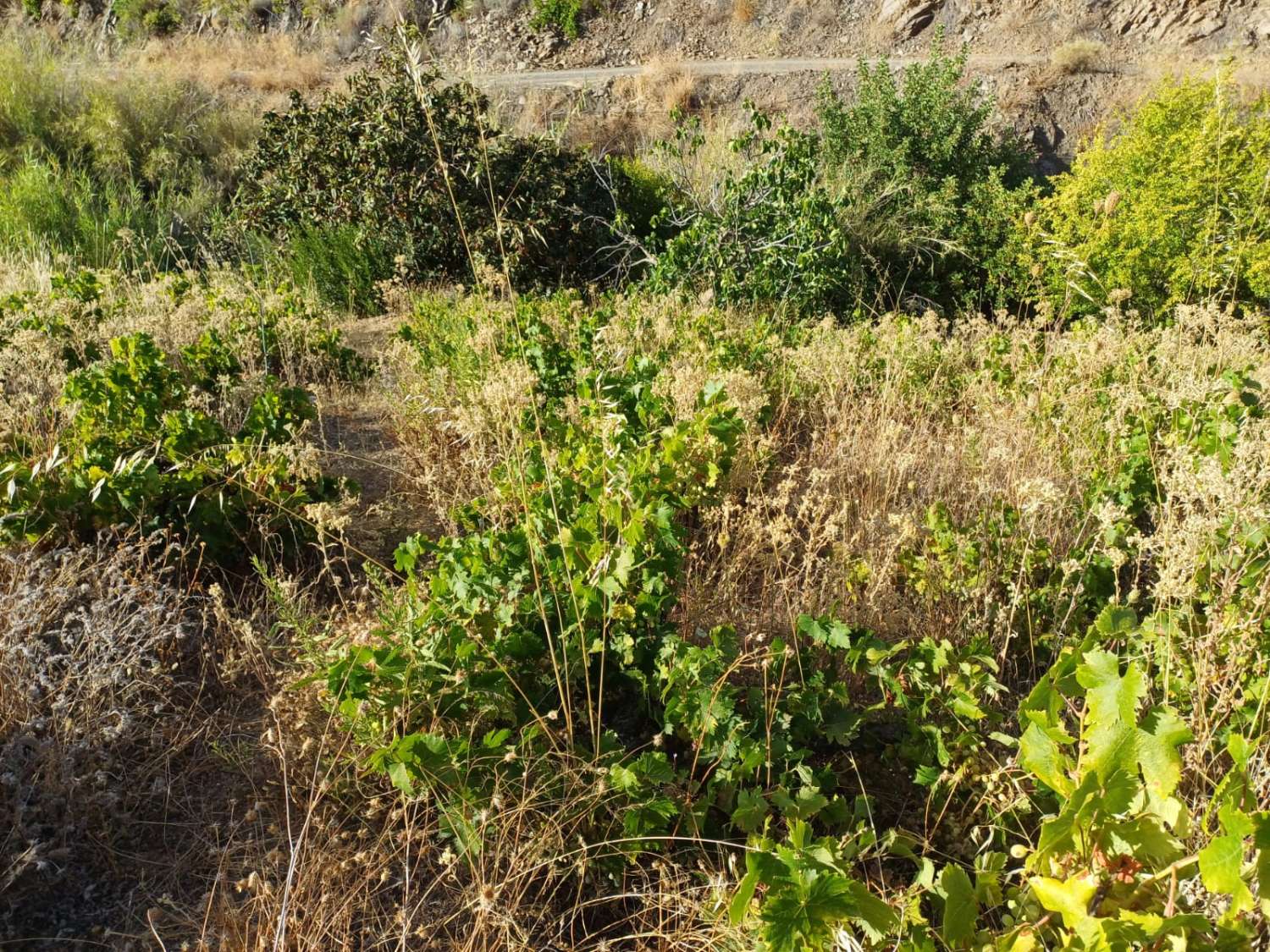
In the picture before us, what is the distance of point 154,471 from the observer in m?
2.78

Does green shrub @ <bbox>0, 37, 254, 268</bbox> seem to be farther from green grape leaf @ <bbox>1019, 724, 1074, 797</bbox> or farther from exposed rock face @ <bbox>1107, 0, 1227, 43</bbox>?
exposed rock face @ <bbox>1107, 0, 1227, 43</bbox>

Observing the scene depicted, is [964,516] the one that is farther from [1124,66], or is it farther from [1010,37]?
[1010,37]

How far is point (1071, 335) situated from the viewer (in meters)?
4.44

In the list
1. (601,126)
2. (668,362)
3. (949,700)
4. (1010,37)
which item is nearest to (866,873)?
(949,700)

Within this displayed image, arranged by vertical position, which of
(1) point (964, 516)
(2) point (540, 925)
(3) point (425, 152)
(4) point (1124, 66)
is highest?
(4) point (1124, 66)

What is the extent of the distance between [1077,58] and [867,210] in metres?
8.51

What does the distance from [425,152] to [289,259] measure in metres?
1.40

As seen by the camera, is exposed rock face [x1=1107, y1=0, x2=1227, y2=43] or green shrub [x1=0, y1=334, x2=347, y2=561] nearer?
green shrub [x1=0, y1=334, x2=347, y2=561]

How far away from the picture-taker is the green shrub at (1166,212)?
21.8 feet

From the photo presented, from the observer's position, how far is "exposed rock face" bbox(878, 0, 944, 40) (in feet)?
53.0

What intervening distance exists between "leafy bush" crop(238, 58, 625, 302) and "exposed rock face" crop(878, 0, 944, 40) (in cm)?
1127

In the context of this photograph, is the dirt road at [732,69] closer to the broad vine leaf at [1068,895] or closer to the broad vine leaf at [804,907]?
the broad vine leaf at [804,907]

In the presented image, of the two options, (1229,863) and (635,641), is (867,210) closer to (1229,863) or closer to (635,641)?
(635,641)

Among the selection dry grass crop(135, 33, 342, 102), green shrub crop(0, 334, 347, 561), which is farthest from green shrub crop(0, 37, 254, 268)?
green shrub crop(0, 334, 347, 561)
